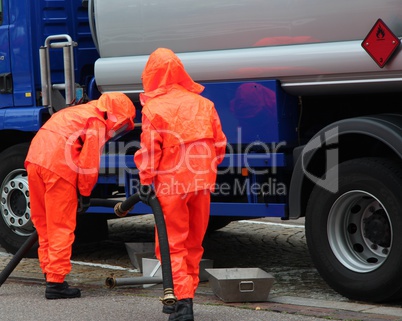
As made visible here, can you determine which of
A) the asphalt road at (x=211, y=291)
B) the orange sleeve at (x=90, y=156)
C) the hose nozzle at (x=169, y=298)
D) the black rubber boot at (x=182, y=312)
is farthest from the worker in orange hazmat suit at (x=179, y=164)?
the orange sleeve at (x=90, y=156)

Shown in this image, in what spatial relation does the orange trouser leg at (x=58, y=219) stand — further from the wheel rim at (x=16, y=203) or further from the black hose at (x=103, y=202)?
the wheel rim at (x=16, y=203)

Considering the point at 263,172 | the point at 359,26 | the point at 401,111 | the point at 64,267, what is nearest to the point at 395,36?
the point at 359,26

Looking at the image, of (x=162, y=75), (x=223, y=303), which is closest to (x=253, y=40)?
(x=162, y=75)

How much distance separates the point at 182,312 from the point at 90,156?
4.83ft

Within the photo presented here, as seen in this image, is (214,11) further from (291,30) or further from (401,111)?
(401,111)

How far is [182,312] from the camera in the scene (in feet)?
19.7

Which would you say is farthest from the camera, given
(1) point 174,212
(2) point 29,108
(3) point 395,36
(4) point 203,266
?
(2) point 29,108

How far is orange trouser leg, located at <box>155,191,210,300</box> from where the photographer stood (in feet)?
19.9

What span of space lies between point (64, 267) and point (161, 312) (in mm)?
972

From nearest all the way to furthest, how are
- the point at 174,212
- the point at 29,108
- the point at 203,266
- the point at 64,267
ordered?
the point at 174,212
the point at 64,267
the point at 203,266
the point at 29,108

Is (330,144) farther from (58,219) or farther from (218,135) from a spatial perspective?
(58,219)

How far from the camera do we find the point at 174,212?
6.08 meters

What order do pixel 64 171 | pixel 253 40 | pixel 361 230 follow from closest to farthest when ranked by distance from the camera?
pixel 361 230, pixel 64 171, pixel 253 40

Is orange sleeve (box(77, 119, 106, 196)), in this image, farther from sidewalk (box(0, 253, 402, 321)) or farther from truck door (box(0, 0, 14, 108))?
truck door (box(0, 0, 14, 108))
